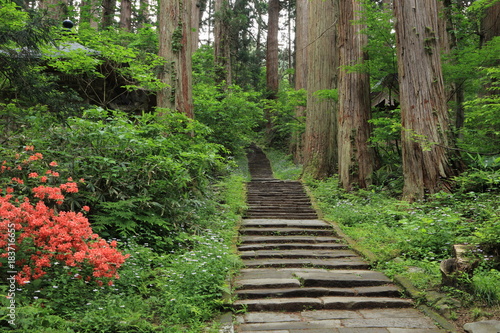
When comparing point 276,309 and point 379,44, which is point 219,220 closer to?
point 276,309

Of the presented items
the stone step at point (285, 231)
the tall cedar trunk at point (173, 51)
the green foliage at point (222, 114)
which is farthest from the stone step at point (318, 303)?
the green foliage at point (222, 114)

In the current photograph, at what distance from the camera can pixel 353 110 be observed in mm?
10320

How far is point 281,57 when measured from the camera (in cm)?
4419

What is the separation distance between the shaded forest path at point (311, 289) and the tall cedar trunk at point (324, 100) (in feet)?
18.1

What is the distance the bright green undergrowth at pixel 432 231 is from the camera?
14.2ft

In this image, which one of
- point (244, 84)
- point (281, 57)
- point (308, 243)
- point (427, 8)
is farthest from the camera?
point (281, 57)

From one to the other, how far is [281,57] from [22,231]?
43.3m

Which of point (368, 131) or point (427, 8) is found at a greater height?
point (427, 8)

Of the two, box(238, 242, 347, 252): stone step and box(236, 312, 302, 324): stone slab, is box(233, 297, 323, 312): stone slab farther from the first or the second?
box(238, 242, 347, 252): stone step

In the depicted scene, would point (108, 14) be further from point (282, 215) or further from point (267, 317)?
point (267, 317)

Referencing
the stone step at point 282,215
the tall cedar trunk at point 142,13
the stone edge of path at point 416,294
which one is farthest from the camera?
the tall cedar trunk at point 142,13

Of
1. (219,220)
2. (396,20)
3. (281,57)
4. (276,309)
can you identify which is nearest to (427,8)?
(396,20)

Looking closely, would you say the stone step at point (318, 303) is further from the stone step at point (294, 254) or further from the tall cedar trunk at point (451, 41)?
the tall cedar trunk at point (451, 41)

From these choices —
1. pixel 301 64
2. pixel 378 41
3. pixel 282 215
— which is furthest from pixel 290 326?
pixel 301 64
